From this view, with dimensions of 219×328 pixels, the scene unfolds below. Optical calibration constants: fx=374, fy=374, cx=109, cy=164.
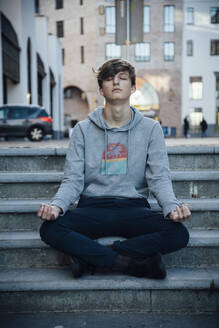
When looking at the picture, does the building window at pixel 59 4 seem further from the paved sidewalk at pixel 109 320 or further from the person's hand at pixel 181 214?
the paved sidewalk at pixel 109 320

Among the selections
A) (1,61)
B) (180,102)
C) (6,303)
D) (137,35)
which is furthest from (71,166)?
(180,102)

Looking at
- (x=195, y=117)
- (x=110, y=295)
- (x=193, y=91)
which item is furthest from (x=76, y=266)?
(x=193, y=91)

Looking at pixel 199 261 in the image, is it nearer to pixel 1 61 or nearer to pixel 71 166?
pixel 71 166

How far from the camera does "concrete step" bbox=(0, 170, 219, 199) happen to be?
3400 mm

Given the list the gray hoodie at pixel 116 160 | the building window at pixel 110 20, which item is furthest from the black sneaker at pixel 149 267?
the building window at pixel 110 20

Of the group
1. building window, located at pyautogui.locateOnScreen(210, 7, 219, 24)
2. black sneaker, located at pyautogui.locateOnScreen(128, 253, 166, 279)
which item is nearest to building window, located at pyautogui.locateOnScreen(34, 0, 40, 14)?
building window, located at pyautogui.locateOnScreen(210, 7, 219, 24)

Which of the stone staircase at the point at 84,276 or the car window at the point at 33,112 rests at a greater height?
the car window at the point at 33,112

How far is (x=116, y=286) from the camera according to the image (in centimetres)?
243

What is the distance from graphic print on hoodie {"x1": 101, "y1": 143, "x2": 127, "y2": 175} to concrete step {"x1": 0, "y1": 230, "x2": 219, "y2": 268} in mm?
706

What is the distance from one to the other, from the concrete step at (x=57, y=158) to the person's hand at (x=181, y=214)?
1.35m

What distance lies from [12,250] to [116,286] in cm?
85

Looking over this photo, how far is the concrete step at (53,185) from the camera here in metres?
3.40

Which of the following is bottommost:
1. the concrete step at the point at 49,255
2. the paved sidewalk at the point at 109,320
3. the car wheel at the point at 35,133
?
the paved sidewalk at the point at 109,320

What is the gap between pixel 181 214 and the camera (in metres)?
2.38
